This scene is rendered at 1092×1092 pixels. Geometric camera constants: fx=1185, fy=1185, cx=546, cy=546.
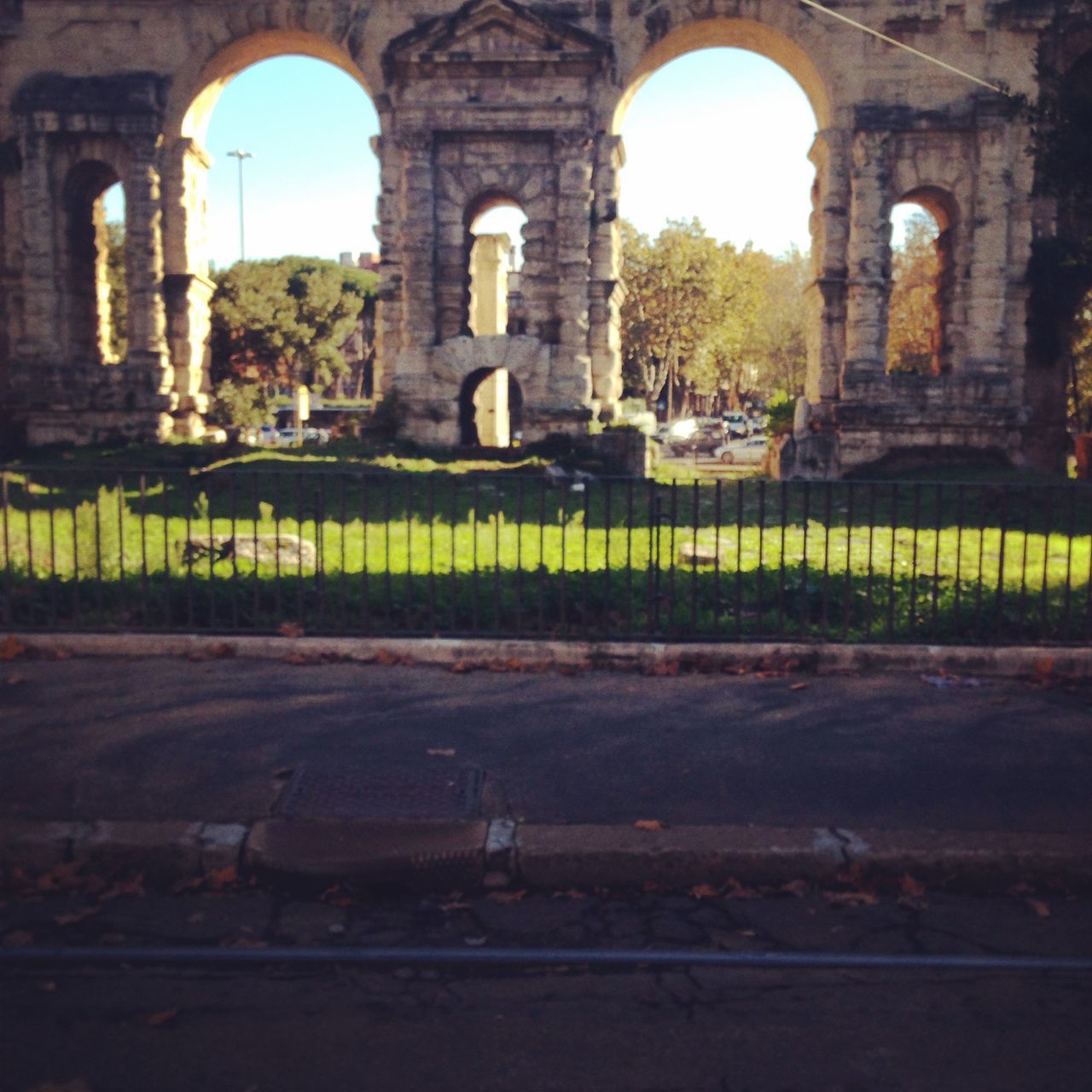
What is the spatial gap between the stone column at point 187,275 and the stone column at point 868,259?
509 inches

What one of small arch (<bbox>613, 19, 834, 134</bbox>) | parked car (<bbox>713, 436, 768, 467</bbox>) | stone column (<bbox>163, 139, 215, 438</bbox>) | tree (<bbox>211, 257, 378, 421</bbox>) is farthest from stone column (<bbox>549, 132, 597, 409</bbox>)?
parked car (<bbox>713, 436, 768, 467</bbox>)

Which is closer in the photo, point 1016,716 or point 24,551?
point 1016,716

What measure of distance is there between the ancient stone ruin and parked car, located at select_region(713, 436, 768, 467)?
15192mm

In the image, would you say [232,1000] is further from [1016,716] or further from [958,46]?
[958,46]

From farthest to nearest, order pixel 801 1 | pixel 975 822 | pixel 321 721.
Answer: pixel 801 1
pixel 321 721
pixel 975 822

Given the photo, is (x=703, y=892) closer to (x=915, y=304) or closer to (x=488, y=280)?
(x=488, y=280)

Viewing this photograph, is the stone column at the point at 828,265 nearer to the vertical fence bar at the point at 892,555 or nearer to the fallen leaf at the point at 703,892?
the vertical fence bar at the point at 892,555

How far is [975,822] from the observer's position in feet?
15.0

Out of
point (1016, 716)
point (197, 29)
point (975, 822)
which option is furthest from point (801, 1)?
point (975, 822)

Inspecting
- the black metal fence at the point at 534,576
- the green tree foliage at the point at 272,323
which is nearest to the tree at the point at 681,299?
the green tree foliage at the point at 272,323

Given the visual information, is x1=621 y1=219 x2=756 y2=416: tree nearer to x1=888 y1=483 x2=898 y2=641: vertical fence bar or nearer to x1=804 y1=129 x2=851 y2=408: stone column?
x1=804 y1=129 x2=851 y2=408: stone column

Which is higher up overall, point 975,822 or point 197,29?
point 197,29

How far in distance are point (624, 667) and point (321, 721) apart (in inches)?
80.1

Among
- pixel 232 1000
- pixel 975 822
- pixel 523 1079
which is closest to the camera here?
pixel 523 1079
